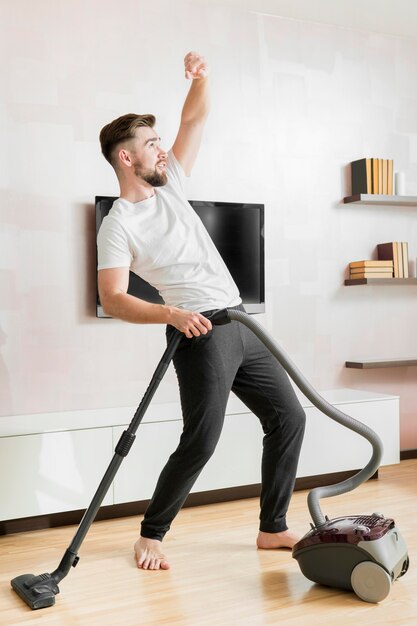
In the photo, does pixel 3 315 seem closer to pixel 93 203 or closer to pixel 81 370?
pixel 81 370

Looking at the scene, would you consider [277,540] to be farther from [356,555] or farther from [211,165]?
[211,165]

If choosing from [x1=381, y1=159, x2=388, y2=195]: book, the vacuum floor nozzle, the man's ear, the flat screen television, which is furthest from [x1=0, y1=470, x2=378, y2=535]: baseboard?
[x1=381, y1=159, x2=388, y2=195]: book

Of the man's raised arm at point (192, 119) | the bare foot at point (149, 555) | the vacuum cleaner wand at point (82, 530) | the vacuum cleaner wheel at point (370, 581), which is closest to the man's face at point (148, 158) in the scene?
the man's raised arm at point (192, 119)

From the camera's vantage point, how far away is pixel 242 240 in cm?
383

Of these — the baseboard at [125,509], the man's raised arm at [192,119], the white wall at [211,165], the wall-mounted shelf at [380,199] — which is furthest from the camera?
the wall-mounted shelf at [380,199]

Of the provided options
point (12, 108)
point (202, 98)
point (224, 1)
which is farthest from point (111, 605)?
point (224, 1)

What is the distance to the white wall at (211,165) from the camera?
3.39m

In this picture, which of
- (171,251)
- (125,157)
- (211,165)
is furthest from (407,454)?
(125,157)

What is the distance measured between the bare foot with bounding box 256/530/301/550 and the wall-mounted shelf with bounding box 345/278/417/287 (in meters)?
1.75

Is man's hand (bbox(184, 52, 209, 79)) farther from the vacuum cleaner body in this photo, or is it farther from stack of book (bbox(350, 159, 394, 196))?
stack of book (bbox(350, 159, 394, 196))

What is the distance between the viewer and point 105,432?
3.08 m

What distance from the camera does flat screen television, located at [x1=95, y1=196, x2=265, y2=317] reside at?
A: 12.3 ft

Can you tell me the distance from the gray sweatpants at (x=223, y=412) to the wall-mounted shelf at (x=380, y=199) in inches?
68.1

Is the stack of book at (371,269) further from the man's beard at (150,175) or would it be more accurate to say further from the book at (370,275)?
the man's beard at (150,175)
